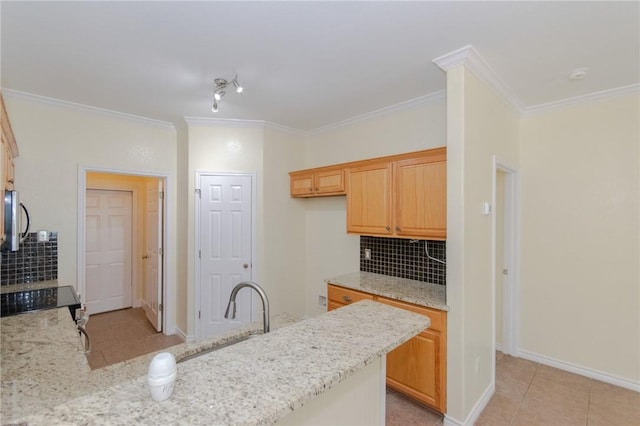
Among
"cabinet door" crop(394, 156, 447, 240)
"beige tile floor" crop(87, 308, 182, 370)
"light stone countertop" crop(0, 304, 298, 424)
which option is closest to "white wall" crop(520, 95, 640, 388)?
"cabinet door" crop(394, 156, 447, 240)

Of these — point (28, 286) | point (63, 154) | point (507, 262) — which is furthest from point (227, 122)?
point (507, 262)

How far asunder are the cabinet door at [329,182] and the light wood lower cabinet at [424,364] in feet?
4.16

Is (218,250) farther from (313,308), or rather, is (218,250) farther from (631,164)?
(631,164)

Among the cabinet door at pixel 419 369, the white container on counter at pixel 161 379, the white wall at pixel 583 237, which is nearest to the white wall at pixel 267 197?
the cabinet door at pixel 419 369

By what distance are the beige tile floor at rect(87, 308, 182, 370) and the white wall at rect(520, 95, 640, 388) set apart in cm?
405

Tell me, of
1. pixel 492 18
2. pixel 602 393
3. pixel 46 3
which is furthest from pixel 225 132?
pixel 602 393

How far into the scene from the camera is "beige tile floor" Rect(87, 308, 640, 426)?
7.32 feet

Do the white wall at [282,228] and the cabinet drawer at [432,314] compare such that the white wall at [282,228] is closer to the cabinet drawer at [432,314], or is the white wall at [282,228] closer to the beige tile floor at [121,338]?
the beige tile floor at [121,338]

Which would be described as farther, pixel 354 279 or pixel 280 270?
pixel 280 270

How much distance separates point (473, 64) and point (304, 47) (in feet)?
3.90

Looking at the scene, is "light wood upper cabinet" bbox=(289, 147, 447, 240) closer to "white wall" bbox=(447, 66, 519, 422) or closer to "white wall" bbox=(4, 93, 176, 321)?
"white wall" bbox=(447, 66, 519, 422)

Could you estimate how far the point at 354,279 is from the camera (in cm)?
304

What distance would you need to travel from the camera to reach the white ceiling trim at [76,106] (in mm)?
2750

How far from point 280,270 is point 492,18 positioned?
3.13 m
